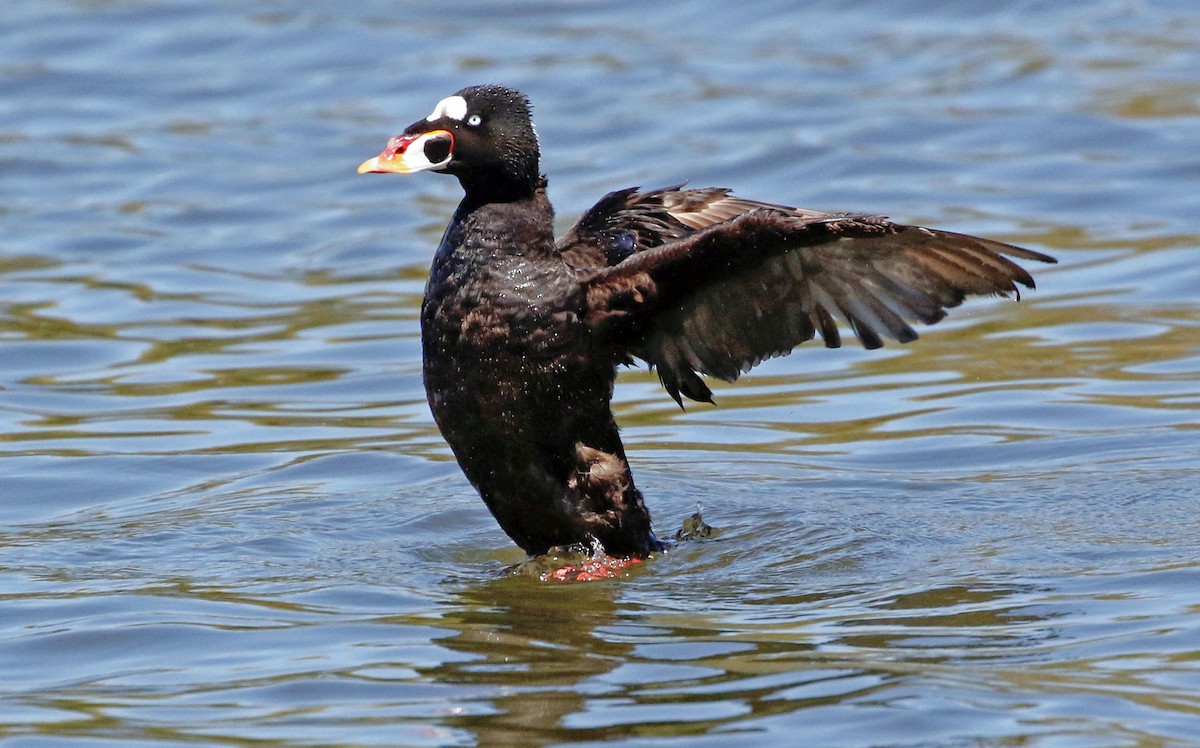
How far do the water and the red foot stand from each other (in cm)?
11

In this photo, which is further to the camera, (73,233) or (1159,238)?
(73,233)

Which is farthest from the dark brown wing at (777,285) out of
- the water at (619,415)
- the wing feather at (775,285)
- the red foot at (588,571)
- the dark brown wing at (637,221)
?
the water at (619,415)

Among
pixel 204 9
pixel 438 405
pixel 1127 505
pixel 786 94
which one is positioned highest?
pixel 204 9

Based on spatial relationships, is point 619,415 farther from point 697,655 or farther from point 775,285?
point 697,655

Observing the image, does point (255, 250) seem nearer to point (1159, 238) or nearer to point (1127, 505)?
point (1159, 238)

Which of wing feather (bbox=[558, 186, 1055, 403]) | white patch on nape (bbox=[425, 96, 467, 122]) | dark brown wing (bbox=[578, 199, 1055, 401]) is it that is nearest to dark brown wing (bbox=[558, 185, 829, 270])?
wing feather (bbox=[558, 186, 1055, 403])

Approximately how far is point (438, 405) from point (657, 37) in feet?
48.3

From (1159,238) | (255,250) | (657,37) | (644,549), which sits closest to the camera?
(644,549)

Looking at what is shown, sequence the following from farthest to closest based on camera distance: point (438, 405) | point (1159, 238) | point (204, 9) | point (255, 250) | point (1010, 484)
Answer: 1. point (204, 9)
2. point (255, 250)
3. point (1159, 238)
4. point (1010, 484)
5. point (438, 405)

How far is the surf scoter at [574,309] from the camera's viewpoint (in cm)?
699

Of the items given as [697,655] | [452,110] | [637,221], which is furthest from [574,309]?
[697,655]

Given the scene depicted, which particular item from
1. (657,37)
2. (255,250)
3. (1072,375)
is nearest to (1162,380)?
(1072,375)

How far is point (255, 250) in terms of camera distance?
14625 mm

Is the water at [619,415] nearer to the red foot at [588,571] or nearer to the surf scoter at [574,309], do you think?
the red foot at [588,571]
